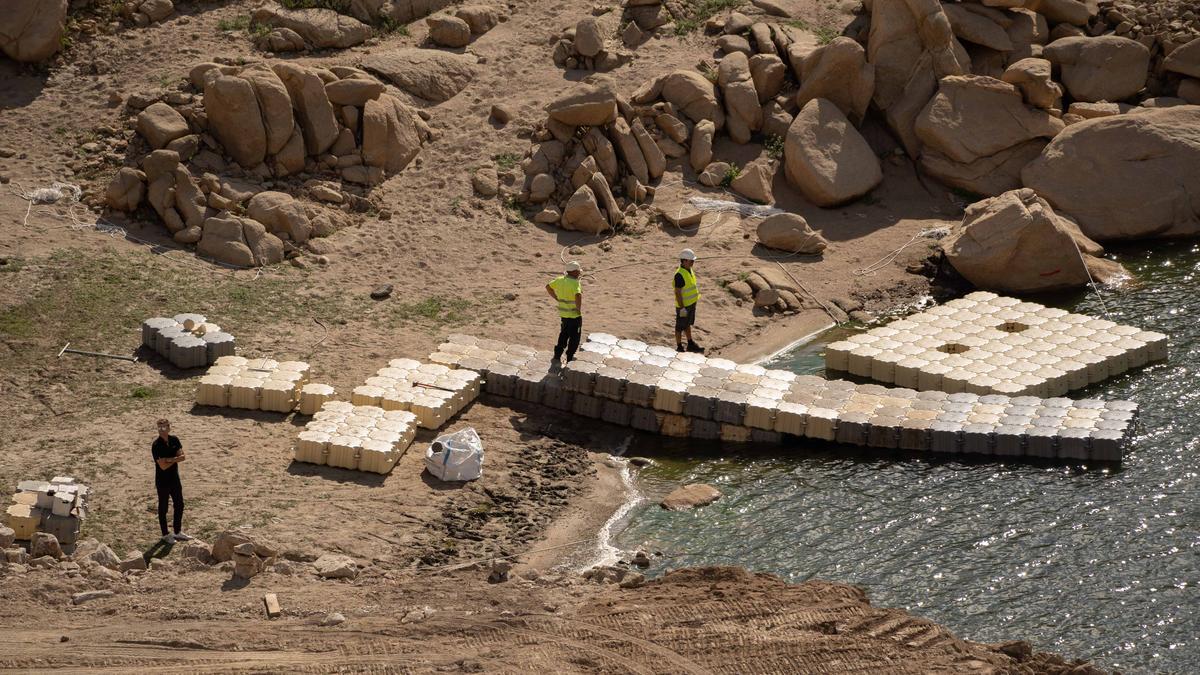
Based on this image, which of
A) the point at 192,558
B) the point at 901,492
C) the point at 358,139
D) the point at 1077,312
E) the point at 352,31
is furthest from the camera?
the point at 352,31

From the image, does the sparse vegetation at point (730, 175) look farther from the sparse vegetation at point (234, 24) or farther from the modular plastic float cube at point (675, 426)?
the sparse vegetation at point (234, 24)

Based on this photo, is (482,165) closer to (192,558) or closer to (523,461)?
(523,461)

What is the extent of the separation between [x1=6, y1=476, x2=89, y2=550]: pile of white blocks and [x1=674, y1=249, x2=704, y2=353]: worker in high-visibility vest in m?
10.1

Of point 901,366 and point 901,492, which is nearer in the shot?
point 901,492

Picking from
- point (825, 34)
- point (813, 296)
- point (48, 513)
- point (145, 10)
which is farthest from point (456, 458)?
point (825, 34)

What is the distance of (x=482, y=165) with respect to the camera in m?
29.0

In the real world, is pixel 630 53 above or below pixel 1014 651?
above

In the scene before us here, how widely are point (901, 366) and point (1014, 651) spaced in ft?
27.4

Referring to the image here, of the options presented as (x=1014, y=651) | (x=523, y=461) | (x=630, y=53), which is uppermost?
(x=630, y=53)

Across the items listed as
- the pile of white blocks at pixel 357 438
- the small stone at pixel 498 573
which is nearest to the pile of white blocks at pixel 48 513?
the pile of white blocks at pixel 357 438

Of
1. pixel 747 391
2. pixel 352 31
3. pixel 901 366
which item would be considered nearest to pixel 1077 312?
pixel 901 366

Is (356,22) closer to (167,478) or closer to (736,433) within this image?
(736,433)

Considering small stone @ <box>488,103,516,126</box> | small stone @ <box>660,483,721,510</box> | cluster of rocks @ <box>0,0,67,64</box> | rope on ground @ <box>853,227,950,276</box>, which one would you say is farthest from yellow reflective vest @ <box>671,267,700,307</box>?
cluster of rocks @ <box>0,0,67,64</box>

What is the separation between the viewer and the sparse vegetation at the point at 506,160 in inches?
1143
